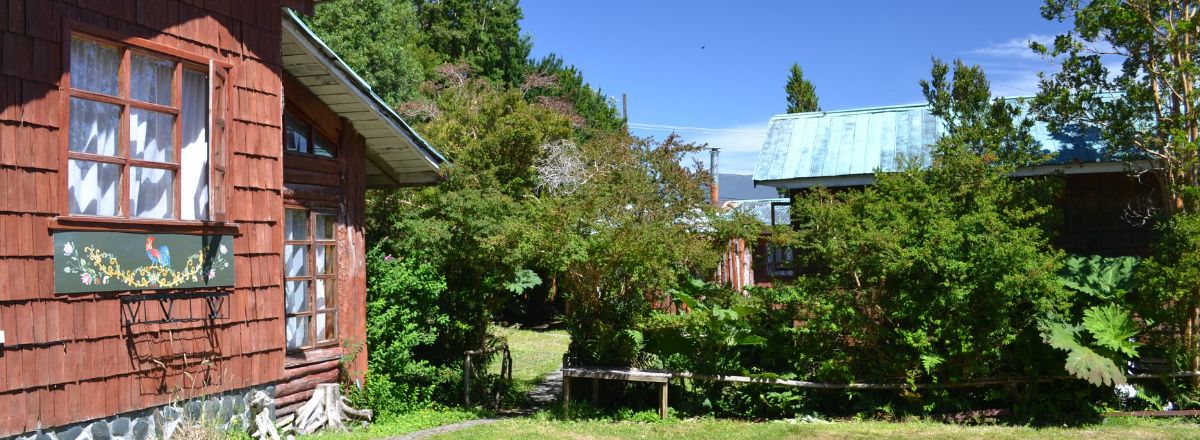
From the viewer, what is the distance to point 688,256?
13.5 meters

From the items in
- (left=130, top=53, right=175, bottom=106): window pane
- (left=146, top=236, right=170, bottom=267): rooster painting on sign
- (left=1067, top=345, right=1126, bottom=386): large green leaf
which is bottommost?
(left=1067, top=345, right=1126, bottom=386): large green leaf

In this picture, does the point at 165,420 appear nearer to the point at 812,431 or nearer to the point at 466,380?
the point at 466,380

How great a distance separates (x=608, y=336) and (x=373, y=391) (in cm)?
320

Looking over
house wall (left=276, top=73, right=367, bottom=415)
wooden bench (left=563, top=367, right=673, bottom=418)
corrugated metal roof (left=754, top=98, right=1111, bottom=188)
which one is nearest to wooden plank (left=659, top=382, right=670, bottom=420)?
wooden bench (left=563, top=367, right=673, bottom=418)

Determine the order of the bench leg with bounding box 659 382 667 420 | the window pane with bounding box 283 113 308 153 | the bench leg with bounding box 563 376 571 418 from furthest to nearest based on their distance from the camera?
the bench leg with bounding box 563 376 571 418 → the bench leg with bounding box 659 382 667 420 → the window pane with bounding box 283 113 308 153

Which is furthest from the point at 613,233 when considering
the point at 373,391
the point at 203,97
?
the point at 203,97

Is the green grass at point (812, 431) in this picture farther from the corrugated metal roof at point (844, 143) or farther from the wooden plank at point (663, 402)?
the corrugated metal roof at point (844, 143)

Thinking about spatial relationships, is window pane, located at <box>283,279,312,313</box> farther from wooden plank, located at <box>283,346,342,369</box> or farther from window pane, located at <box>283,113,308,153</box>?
window pane, located at <box>283,113,308,153</box>

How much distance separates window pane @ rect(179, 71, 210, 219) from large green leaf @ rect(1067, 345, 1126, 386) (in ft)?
31.5

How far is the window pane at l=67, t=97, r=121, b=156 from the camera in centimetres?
736

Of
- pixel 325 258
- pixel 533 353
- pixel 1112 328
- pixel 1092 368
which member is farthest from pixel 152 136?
pixel 533 353

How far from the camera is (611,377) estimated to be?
1241cm

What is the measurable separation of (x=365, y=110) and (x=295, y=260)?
2.01 meters

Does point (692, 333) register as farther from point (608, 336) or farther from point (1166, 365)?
point (1166, 365)
